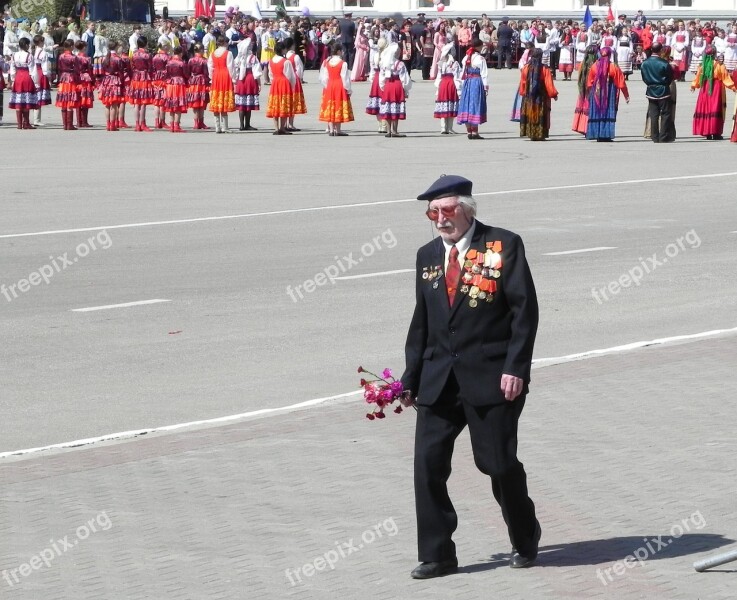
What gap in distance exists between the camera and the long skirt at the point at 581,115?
99.5ft

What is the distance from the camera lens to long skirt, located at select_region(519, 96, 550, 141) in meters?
29.7

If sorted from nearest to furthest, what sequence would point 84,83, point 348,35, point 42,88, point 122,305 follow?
point 122,305 → point 84,83 → point 42,88 → point 348,35

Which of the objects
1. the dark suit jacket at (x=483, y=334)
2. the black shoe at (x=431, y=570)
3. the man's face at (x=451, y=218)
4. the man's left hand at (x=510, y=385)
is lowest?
the black shoe at (x=431, y=570)

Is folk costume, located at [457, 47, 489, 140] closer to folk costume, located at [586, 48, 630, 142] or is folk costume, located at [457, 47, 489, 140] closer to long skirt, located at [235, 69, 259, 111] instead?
folk costume, located at [586, 48, 630, 142]

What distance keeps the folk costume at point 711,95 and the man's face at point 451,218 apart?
24014mm

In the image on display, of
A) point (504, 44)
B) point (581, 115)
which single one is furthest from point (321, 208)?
point (504, 44)

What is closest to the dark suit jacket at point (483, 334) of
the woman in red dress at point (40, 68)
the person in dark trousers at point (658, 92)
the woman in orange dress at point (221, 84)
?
the person in dark trousers at point (658, 92)

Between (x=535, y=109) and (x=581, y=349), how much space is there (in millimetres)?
18823

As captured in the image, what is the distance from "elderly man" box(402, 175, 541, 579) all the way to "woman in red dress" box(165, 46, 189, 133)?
82.8 ft

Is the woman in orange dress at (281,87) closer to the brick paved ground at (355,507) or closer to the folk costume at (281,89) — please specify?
the folk costume at (281,89)

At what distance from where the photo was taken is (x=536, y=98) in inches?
1172

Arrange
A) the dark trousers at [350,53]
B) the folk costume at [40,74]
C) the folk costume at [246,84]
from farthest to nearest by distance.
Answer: the dark trousers at [350,53] < the folk costume at [40,74] < the folk costume at [246,84]

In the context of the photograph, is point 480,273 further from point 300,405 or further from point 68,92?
point 68,92

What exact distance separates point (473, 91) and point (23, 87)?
31.8 feet
